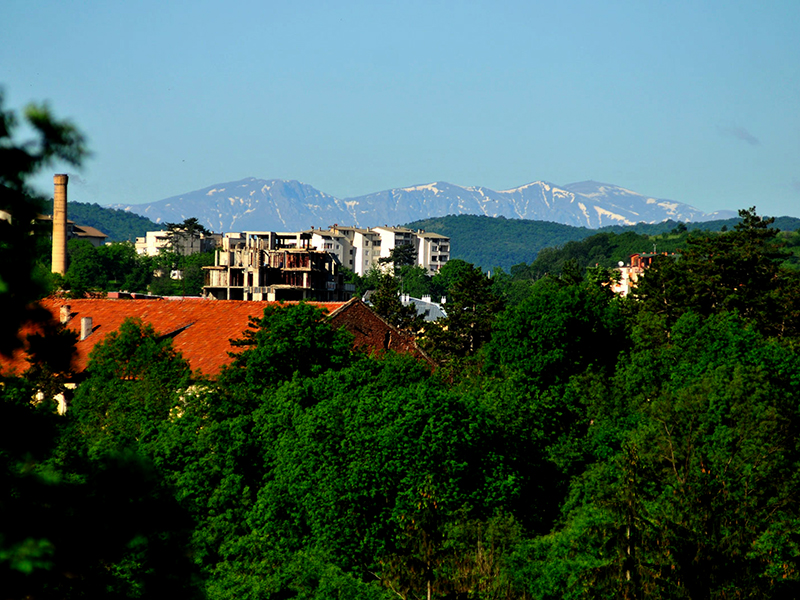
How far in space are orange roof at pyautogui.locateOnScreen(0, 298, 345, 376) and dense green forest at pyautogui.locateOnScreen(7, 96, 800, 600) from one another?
481 centimetres

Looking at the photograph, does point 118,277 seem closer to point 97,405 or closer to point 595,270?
point 595,270

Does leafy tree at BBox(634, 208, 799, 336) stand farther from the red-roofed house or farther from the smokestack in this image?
the smokestack

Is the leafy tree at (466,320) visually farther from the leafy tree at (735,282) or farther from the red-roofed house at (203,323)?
the red-roofed house at (203,323)

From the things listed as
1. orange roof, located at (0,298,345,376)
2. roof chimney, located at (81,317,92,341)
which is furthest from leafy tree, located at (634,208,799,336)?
roof chimney, located at (81,317,92,341)

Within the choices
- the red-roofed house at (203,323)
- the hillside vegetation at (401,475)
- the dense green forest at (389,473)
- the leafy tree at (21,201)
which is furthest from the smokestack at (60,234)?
the leafy tree at (21,201)

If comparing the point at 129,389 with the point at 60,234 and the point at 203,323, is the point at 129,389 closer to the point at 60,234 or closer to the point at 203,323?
the point at 203,323

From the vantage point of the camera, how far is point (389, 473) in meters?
26.9

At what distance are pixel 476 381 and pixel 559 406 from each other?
3.83 meters

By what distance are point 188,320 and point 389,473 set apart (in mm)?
27336

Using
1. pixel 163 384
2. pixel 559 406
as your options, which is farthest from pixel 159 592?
pixel 559 406

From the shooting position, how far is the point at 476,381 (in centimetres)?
4259

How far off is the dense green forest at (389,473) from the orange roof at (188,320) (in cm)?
481

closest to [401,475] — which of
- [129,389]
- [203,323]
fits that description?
[129,389]

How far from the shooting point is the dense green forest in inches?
412
